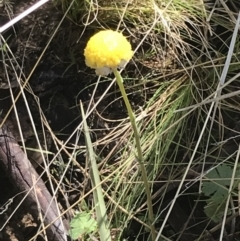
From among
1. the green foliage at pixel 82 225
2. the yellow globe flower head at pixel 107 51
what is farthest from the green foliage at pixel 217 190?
the yellow globe flower head at pixel 107 51

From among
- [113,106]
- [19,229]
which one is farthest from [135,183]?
[19,229]

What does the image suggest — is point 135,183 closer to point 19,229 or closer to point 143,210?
point 143,210

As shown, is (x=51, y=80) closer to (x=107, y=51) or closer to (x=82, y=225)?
(x=82, y=225)

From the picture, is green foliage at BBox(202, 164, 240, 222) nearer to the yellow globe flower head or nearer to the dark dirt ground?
the dark dirt ground

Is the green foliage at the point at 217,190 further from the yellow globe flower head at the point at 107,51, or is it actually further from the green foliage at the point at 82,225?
the yellow globe flower head at the point at 107,51

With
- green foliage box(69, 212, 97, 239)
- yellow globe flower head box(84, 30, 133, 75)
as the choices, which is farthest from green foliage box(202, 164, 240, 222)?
yellow globe flower head box(84, 30, 133, 75)
